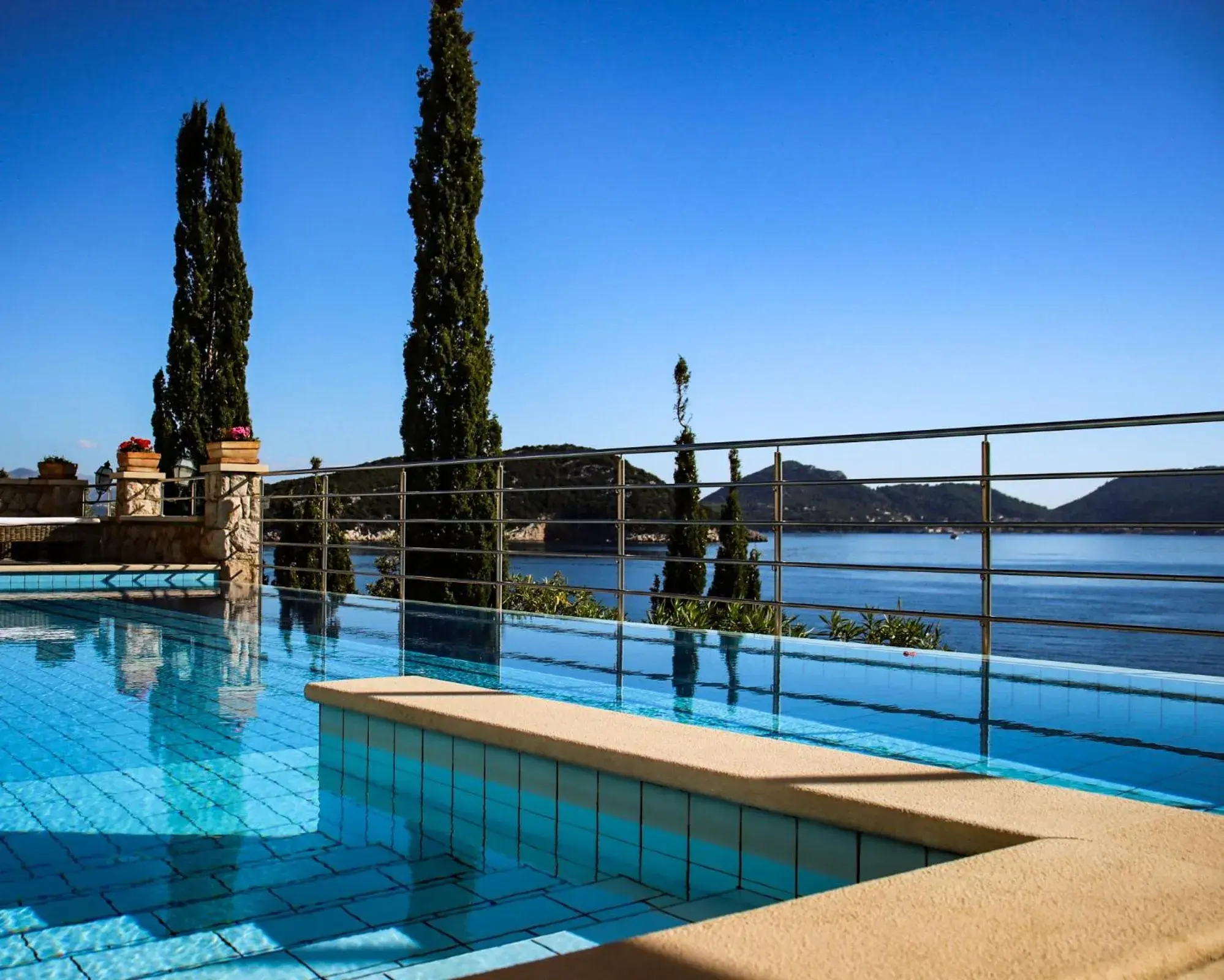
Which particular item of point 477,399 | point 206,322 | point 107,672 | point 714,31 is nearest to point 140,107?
point 206,322

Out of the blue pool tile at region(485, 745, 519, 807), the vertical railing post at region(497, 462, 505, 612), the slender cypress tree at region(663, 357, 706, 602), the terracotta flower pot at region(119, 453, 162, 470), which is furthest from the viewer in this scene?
the slender cypress tree at region(663, 357, 706, 602)

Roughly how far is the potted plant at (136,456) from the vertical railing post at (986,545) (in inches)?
392

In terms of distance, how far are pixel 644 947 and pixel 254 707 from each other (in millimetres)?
3015

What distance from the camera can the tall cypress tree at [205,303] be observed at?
15.6 metres

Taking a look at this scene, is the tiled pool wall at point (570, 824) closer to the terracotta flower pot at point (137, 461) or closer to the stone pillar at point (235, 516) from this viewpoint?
the stone pillar at point (235, 516)

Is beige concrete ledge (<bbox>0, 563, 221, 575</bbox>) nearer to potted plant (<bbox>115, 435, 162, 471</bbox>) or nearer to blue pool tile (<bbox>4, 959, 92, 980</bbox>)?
potted plant (<bbox>115, 435, 162, 471</bbox>)

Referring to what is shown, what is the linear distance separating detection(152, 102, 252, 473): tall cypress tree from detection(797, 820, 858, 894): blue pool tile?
1498 cm

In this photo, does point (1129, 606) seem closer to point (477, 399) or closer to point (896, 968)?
point (477, 399)

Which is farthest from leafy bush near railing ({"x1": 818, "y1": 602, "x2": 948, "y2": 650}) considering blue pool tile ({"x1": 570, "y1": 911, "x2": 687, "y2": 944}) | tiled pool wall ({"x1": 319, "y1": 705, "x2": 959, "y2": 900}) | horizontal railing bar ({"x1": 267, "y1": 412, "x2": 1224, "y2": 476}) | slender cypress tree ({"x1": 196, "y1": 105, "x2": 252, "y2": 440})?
blue pool tile ({"x1": 570, "y1": 911, "x2": 687, "y2": 944})

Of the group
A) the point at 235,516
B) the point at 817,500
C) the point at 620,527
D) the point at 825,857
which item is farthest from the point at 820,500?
the point at 825,857

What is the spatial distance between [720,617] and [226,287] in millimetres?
8894

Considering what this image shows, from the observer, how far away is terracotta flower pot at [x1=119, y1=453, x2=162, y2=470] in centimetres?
1173

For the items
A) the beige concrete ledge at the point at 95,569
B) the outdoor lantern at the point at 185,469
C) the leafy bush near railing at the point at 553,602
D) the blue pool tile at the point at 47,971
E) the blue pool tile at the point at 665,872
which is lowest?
the leafy bush near railing at the point at 553,602

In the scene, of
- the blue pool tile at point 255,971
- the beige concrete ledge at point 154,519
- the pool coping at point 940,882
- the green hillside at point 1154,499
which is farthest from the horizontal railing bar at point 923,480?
the green hillside at point 1154,499
